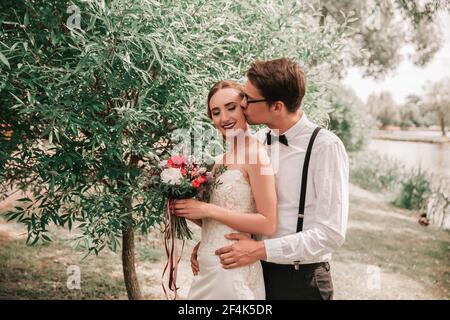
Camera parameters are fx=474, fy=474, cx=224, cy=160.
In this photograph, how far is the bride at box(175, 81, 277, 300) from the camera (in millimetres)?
2502

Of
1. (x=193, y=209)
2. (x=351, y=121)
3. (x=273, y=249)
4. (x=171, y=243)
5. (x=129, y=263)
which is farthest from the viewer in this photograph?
(x=351, y=121)

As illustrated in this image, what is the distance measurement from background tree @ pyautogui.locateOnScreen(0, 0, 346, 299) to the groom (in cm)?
65

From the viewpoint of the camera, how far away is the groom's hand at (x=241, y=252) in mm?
2500

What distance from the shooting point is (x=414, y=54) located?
1233cm

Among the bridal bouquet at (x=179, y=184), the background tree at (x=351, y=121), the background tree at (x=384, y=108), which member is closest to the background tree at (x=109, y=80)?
the bridal bouquet at (x=179, y=184)

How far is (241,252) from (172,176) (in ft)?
1.79

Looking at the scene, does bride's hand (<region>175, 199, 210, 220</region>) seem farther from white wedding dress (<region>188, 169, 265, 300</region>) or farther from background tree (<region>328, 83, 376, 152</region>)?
background tree (<region>328, 83, 376, 152</region>)

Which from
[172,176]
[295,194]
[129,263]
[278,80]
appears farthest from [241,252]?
[129,263]

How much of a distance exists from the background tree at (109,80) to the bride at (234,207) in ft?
1.31

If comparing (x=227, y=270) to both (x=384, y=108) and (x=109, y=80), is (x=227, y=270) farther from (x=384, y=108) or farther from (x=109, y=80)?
(x=384, y=108)

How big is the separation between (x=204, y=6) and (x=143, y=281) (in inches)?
180

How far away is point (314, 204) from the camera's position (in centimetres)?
247

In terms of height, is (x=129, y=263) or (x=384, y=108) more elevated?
(x=384, y=108)
